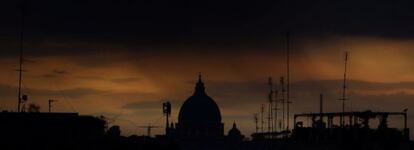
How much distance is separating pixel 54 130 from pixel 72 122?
3945 mm

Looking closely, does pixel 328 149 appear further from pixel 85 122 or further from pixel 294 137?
pixel 85 122

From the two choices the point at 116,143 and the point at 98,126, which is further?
the point at 98,126

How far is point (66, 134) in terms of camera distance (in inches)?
4902

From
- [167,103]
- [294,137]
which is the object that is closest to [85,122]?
[294,137]

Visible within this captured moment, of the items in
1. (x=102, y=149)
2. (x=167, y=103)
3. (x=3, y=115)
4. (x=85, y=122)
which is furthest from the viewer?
(x=167, y=103)

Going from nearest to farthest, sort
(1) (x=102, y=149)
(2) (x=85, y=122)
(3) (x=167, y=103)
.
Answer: (1) (x=102, y=149)
(2) (x=85, y=122)
(3) (x=167, y=103)

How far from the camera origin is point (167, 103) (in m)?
180

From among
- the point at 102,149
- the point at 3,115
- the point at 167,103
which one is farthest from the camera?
the point at 167,103

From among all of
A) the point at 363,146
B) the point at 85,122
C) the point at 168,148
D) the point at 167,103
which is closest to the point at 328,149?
the point at 363,146

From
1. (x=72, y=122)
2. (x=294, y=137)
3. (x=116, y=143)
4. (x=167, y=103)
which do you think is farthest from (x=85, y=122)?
(x=167, y=103)

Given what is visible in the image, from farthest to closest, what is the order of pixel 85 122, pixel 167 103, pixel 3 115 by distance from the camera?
pixel 167 103 → pixel 85 122 → pixel 3 115

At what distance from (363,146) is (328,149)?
5204mm

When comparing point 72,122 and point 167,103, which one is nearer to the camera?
point 72,122

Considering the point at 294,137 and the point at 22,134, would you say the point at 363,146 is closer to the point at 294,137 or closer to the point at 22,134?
the point at 294,137
